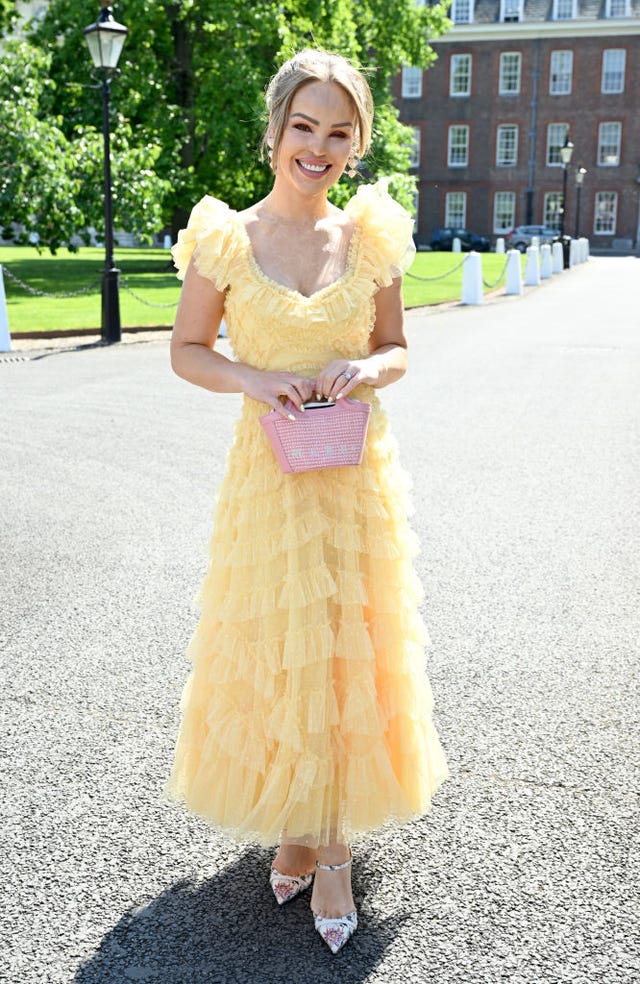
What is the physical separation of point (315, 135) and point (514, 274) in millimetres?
22806

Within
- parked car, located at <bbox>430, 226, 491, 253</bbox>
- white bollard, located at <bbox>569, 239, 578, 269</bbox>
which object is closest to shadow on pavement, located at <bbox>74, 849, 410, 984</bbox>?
white bollard, located at <bbox>569, 239, 578, 269</bbox>

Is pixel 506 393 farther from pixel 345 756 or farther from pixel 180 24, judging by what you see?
pixel 180 24

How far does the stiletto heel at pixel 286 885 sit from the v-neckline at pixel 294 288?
4.61ft

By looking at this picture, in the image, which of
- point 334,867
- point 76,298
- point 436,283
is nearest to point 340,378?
point 334,867

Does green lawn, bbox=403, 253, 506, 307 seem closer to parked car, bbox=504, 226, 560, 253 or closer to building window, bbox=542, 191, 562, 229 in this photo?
parked car, bbox=504, 226, 560, 253

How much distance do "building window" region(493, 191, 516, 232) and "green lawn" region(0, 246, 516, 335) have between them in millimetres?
23610

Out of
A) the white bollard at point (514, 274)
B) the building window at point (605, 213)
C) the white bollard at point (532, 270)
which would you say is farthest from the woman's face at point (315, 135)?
the building window at point (605, 213)

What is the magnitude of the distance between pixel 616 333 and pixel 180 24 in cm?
1748

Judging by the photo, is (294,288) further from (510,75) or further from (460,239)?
(510,75)

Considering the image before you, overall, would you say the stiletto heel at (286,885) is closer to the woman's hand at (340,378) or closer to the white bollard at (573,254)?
the woman's hand at (340,378)

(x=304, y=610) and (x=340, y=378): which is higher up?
(x=340, y=378)

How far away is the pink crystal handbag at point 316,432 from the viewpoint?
2.31 meters

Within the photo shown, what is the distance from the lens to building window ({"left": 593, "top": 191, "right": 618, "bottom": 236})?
58.9 m

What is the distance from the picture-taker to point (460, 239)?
2172 inches
